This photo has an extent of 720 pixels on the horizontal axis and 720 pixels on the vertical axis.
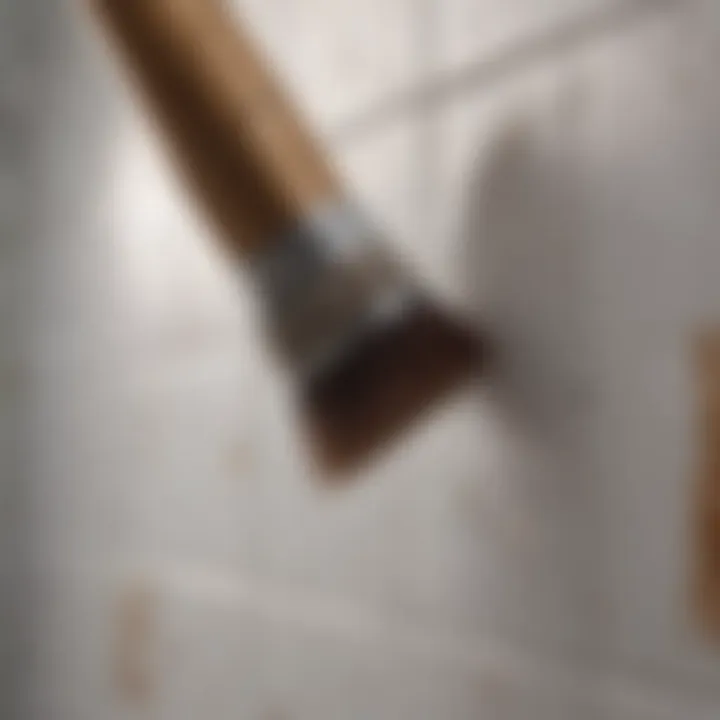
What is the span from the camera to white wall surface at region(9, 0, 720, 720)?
1.16ft

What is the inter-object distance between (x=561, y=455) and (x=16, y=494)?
0.61 m

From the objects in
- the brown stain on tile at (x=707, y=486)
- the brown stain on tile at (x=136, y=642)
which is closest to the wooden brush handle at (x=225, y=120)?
the brown stain on tile at (x=707, y=486)

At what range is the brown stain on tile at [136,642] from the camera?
0.67 m

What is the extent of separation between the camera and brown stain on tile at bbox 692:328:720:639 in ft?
1.09

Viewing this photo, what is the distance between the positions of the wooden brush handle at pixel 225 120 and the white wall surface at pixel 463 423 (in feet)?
0.22

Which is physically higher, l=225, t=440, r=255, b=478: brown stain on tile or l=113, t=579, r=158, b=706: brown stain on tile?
l=225, t=440, r=255, b=478: brown stain on tile

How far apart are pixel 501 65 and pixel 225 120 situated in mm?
114

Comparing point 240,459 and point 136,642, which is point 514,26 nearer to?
point 240,459

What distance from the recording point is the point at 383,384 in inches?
15.0

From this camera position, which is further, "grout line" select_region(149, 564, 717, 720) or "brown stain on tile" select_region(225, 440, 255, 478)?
"brown stain on tile" select_region(225, 440, 255, 478)

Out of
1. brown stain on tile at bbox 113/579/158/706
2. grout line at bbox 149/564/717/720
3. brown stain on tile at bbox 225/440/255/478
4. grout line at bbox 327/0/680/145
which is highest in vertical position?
grout line at bbox 327/0/680/145

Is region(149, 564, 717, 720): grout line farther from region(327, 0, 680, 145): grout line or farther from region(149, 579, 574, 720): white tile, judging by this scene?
region(327, 0, 680, 145): grout line

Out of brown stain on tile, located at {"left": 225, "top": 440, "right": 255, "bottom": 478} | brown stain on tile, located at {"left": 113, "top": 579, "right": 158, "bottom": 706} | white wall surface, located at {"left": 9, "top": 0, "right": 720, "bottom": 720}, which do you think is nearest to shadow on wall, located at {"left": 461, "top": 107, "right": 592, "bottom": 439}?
white wall surface, located at {"left": 9, "top": 0, "right": 720, "bottom": 720}

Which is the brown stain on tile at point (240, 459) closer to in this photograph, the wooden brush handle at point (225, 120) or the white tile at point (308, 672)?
the white tile at point (308, 672)
